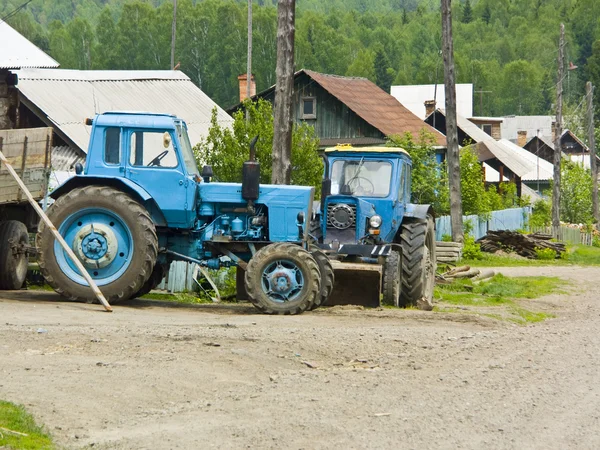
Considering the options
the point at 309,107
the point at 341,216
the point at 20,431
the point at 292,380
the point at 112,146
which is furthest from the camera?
the point at 309,107

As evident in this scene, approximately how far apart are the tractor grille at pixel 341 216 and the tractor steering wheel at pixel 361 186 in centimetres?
51

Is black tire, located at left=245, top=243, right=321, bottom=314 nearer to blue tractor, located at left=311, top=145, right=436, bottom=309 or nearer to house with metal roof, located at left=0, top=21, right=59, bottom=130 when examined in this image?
blue tractor, located at left=311, top=145, right=436, bottom=309

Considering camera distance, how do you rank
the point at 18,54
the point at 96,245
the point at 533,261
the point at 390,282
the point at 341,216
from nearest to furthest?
the point at 96,245 → the point at 390,282 → the point at 341,216 → the point at 18,54 → the point at 533,261

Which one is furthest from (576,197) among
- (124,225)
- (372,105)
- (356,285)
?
(124,225)

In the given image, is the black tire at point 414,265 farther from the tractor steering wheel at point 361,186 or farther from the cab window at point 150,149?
the cab window at point 150,149

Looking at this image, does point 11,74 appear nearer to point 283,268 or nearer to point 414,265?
point 414,265

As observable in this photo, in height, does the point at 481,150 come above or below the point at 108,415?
above

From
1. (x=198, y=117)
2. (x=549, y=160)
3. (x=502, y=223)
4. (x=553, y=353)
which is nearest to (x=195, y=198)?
(x=553, y=353)

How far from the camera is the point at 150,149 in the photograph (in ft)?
52.6

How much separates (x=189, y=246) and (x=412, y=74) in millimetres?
137464

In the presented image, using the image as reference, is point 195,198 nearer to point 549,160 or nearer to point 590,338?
point 590,338

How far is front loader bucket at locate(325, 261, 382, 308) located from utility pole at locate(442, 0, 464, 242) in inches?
620

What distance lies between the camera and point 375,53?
147125 millimetres

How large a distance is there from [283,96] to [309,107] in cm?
3322
